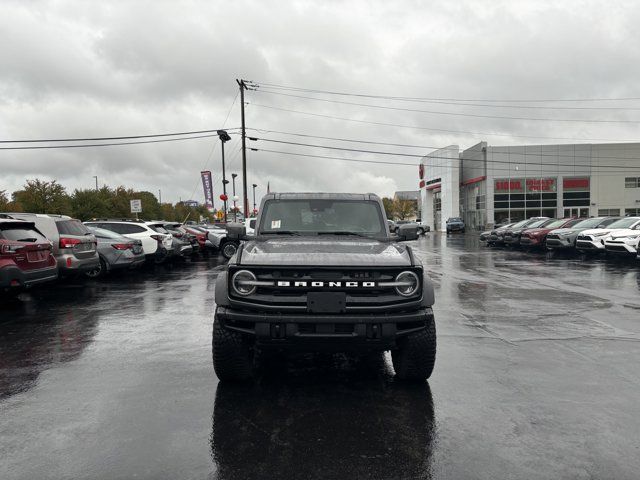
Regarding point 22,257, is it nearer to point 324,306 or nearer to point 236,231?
point 236,231

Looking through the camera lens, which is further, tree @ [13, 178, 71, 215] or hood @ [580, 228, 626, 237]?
tree @ [13, 178, 71, 215]

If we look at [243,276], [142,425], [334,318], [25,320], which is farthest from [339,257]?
[25,320]

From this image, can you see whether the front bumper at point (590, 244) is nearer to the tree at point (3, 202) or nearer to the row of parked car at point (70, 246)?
the row of parked car at point (70, 246)

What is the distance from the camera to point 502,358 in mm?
5516

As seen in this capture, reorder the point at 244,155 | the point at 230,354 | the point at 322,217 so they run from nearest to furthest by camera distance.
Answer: the point at 230,354, the point at 322,217, the point at 244,155

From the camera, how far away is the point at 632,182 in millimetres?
53188

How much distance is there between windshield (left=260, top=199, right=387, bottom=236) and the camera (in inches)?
224

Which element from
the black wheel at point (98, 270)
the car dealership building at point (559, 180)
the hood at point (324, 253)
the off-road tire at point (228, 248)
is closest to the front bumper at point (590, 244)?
the off-road tire at point (228, 248)

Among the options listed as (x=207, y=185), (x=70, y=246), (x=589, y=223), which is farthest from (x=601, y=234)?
(x=207, y=185)

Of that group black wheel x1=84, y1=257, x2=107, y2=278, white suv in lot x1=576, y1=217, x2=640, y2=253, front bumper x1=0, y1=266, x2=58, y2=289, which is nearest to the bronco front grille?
front bumper x1=0, y1=266, x2=58, y2=289

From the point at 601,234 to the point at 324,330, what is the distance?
18.0m

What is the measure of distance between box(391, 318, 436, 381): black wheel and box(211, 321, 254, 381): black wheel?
141 cm

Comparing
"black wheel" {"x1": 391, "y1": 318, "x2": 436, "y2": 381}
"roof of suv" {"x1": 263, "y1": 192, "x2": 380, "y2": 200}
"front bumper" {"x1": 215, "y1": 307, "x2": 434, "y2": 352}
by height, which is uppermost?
"roof of suv" {"x1": 263, "y1": 192, "x2": 380, "y2": 200}

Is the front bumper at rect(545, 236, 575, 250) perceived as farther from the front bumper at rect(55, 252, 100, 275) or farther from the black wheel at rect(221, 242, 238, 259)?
the front bumper at rect(55, 252, 100, 275)
